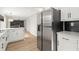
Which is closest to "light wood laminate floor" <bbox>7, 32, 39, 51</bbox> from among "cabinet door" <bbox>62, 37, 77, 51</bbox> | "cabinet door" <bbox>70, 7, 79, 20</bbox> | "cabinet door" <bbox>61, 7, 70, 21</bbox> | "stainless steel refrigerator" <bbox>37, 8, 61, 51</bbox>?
"stainless steel refrigerator" <bbox>37, 8, 61, 51</bbox>

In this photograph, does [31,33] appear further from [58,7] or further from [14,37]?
[58,7]

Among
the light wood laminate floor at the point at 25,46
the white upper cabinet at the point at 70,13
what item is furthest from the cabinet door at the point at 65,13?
the light wood laminate floor at the point at 25,46

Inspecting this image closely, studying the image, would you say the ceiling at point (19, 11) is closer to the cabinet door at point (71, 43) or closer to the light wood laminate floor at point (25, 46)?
the light wood laminate floor at point (25, 46)

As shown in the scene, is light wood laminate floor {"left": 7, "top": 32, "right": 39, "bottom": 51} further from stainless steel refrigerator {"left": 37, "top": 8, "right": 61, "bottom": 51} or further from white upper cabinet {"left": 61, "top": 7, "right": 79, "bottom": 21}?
white upper cabinet {"left": 61, "top": 7, "right": 79, "bottom": 21}

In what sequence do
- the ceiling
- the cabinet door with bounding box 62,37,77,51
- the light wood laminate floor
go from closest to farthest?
the cabinet door with bounding box 62,37,77,51 < the ceiling < the light wood laminate floor

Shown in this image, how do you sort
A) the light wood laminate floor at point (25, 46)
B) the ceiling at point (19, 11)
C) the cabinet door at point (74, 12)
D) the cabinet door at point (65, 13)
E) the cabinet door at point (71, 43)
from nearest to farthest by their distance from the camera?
the cabinet door at point (71, 43) → the cabinet door at point (74, 12) → the cabinet door at point (65, 13) → the ceiling at point (19, 11) → the light wood laminate floor at point (25, 46)

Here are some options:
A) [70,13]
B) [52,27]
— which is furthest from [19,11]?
[70,13]

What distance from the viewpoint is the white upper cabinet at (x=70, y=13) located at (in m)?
1.99

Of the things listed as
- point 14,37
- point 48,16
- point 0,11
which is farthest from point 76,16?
point 14,37

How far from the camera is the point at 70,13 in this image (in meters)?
2.21

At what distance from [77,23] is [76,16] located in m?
0.46

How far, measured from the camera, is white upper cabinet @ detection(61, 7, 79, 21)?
199 centimetres

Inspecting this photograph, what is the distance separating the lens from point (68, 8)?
7.61 ft

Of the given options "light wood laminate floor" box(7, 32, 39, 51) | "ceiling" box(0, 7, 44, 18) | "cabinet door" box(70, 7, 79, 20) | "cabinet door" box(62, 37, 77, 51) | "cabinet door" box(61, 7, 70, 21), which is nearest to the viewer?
"cabinet door" box(62, 37, 77, 51)
